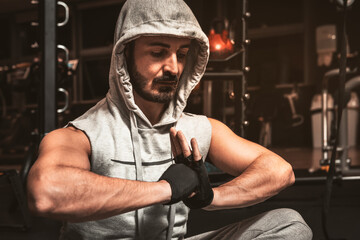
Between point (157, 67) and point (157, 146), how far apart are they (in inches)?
11.8

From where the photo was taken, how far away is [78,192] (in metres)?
1.27

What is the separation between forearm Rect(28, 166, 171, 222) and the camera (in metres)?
1.25

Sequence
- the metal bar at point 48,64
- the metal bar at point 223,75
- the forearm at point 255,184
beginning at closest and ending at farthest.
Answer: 1. the forearm at point 255,184
2. the metal bar at point 48,64
3. the metal bar at point 223,75

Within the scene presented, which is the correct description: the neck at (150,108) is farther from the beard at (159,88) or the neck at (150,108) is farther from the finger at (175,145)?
the finger at (175,145)

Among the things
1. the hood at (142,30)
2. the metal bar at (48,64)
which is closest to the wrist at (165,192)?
the hood at (142,30)

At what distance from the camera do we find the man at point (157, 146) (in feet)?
4.79

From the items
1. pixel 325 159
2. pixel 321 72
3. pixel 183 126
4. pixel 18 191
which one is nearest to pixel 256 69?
pixel 321 72

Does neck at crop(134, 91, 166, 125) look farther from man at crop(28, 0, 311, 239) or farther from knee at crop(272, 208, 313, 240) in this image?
knee at crop(272, 208, 313, 240)

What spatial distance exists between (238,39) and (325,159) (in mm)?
1186

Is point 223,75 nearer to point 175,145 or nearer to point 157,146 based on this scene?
point 157,146

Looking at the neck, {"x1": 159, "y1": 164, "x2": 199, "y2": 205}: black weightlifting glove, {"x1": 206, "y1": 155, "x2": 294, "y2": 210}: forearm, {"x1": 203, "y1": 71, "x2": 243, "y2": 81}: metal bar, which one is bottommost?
{"x1": 206, "y1": 155, "x2": 294, "y2": 210}: forearm

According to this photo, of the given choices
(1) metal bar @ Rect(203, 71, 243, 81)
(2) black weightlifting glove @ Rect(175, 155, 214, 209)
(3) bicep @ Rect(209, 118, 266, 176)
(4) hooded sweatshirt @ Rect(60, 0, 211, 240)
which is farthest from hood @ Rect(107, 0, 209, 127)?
(1) metal bar @ Rect(203, 71, 243, 81)

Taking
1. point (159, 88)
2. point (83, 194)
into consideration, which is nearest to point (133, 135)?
point (159, 88)

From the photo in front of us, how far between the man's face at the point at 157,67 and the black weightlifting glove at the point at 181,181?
37 centimetres
